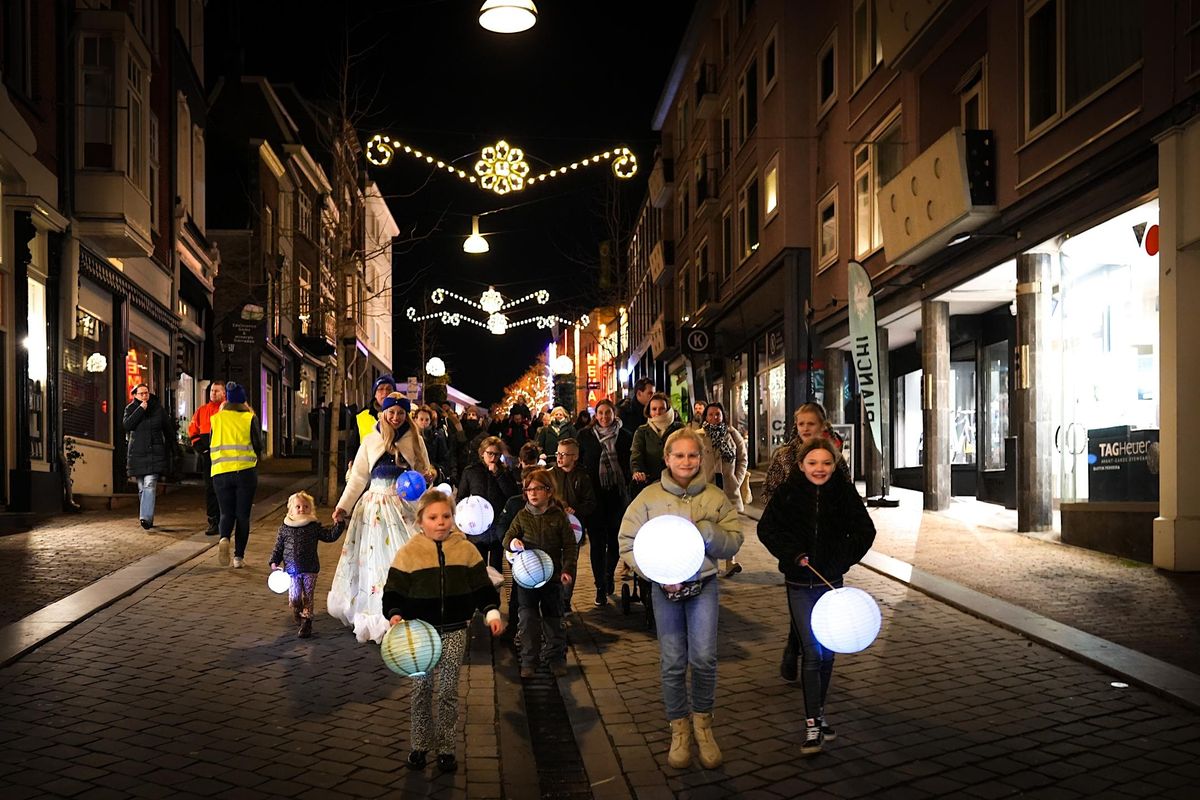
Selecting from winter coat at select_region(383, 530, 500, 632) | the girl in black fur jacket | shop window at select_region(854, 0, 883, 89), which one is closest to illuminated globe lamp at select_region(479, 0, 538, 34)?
the girl in black fur jacket

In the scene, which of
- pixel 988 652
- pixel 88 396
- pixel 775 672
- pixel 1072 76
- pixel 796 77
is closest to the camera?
pixel 775 672

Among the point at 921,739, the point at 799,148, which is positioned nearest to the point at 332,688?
the point at 921,739

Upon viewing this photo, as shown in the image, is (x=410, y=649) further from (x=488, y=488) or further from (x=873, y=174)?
(x=873, y=174)

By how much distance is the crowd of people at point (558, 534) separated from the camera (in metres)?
5.34

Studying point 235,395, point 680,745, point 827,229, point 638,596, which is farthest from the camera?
point 827,229

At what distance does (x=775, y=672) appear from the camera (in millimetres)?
7184

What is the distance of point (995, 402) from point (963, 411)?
1.51 metres

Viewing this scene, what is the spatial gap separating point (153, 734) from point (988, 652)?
523 cm

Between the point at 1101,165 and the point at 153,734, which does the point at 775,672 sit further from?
the point at 1101,165

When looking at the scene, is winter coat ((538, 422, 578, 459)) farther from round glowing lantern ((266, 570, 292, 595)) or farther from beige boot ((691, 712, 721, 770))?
beige boot ((691, 712, 721, 770))

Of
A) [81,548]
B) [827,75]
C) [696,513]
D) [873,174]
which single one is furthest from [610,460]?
[827,75]

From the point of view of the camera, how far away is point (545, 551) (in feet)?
24.8

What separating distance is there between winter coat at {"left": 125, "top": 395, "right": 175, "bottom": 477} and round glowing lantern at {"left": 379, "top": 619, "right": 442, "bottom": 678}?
10.9 meters

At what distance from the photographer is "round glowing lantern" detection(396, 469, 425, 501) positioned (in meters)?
8.23
